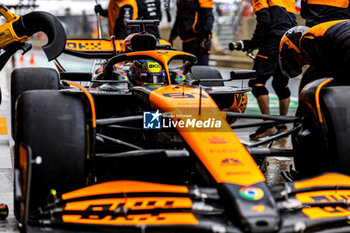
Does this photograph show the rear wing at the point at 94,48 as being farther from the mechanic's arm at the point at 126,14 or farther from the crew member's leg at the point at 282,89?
the crew member's leg at the point at 282,89

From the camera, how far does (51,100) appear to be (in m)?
2.69

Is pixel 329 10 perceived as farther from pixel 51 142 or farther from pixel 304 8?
pixel 51 142

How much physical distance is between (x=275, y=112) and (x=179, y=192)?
207 inches

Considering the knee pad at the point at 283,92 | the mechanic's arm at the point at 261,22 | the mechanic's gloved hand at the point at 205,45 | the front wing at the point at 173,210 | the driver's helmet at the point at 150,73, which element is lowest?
the knee pad at the point at 283,92

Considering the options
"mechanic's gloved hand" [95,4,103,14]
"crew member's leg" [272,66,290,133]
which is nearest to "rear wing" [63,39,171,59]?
"crew member's leg" [272,66,290,133]

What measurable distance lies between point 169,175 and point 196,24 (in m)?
5.38

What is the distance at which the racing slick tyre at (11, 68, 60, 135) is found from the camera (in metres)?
3.73

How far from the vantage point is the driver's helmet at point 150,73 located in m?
4.49

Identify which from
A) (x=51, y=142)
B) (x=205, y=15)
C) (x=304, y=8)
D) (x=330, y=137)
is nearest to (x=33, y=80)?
(x=51, y=142)

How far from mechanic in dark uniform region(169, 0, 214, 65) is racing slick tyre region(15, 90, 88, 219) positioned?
5.65 metres

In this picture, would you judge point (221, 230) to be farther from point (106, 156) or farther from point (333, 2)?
point (333, 2)

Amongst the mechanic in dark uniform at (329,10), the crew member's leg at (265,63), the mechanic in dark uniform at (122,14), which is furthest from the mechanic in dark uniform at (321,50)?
the mechanic in dark uniform at (122,14)

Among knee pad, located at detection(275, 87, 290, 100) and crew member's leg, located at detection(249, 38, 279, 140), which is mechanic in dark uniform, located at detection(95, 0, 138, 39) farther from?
knee pad, located at detection(275, 87, 290, 100)

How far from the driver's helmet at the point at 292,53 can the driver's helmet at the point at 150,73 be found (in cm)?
113
